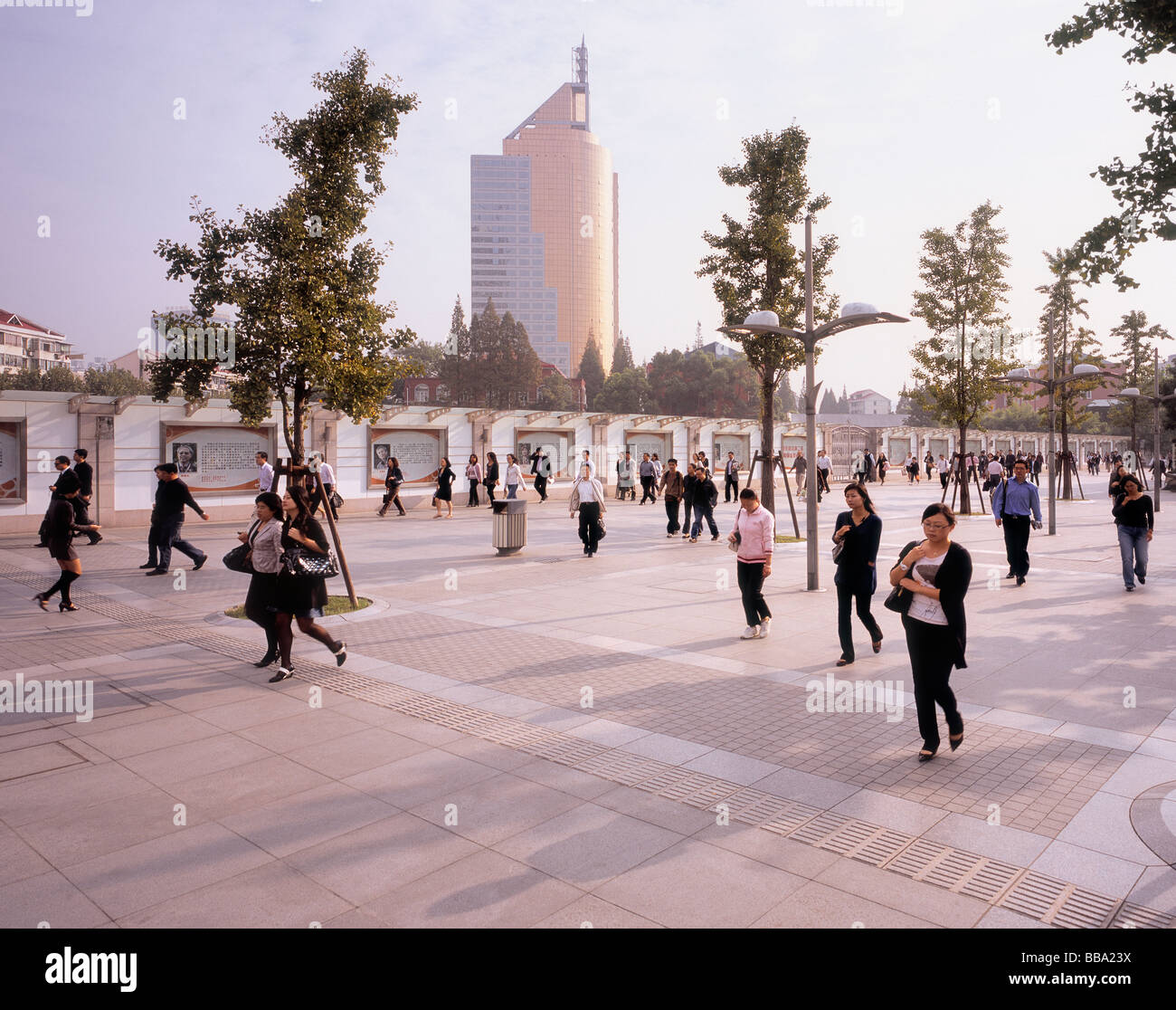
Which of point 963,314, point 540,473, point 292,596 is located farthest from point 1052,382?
point 292,596

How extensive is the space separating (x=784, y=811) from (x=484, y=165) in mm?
194288

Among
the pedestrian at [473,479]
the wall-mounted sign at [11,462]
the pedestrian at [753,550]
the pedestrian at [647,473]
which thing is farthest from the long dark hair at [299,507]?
the pedestrian at [647,473]

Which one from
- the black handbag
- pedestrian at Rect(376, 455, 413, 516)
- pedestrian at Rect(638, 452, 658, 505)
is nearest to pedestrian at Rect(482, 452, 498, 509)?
pedestrian at Rect(376, 455, 413, 516)

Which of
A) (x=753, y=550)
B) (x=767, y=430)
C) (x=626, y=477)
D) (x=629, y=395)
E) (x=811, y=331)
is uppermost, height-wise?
(x=629, y=395)

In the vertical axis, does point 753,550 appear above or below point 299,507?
below

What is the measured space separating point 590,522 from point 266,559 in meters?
8.45

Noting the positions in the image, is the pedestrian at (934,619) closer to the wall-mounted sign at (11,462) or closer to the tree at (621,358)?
the wall-mounted sign at (11,462)

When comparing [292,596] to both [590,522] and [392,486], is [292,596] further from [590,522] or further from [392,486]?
[392,486]

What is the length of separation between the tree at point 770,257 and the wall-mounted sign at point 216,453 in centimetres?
1270

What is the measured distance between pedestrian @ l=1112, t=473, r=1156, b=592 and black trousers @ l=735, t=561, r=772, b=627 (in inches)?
220

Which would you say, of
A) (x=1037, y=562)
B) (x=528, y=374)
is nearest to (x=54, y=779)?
(x=1037, y=562)

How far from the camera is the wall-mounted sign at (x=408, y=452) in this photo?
85.6 ft

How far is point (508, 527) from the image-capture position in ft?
50.5
